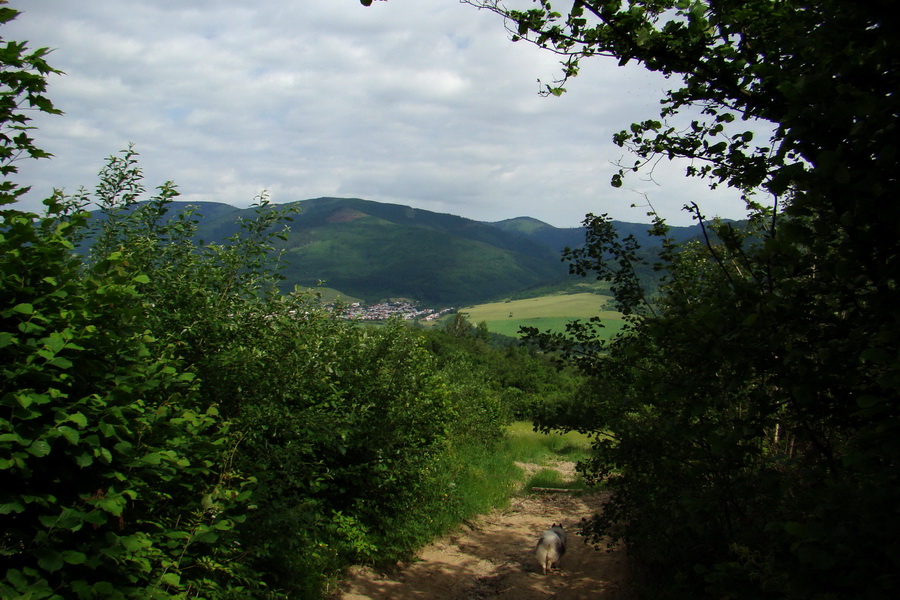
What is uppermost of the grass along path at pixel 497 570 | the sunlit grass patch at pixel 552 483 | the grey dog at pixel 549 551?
the grey dog at pixel 549 551

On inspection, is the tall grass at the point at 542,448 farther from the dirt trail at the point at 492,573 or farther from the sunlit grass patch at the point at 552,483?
the dirt trail at the point at 492,573

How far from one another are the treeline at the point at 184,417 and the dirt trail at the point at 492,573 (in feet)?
1.20

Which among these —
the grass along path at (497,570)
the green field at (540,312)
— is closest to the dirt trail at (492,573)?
the grass along path at (497,570)

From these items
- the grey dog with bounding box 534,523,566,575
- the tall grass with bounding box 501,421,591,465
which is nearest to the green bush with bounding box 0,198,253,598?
the grey dog with bounding box 534,523,566,575

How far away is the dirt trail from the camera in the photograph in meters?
7.62

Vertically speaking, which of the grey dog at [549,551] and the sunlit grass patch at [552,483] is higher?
→ the grey dog at [549,551]

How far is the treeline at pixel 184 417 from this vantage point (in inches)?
130

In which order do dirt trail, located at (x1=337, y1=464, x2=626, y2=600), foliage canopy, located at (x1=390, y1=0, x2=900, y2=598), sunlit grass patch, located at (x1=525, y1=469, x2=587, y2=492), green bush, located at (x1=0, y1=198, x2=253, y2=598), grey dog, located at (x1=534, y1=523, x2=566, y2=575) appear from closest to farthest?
foliage canopy, located at (x1=390, y1=0, x2=900, y2=598)
green bush, located at (x1=0, y1=198, x2=253, y2=598)
dirt trail, located at (x1=337, y1=464, x2=626, y2=600)
grey dog, located at (x1=534, y1=523, x2=566, y2=575)
sunlit grass patch, located at (x1=525, y1=469, x2=587, y2=492)

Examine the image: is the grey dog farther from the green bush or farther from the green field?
the green field

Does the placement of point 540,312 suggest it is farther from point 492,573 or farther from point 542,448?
point 492,573

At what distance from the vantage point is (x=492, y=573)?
890 centimetres

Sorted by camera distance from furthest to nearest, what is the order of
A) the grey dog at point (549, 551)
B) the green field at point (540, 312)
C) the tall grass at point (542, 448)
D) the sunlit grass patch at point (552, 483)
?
1. the green field at point (540, 312)
2. the tall grass at point (542, 448)
3. the sunlit grass patch at point (552, 483)
4. the grey dog at point (549, 551)

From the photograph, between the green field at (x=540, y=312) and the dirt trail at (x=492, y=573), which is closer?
the dirt trail at (x=492, y=573)

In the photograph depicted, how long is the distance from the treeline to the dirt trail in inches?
14.4
